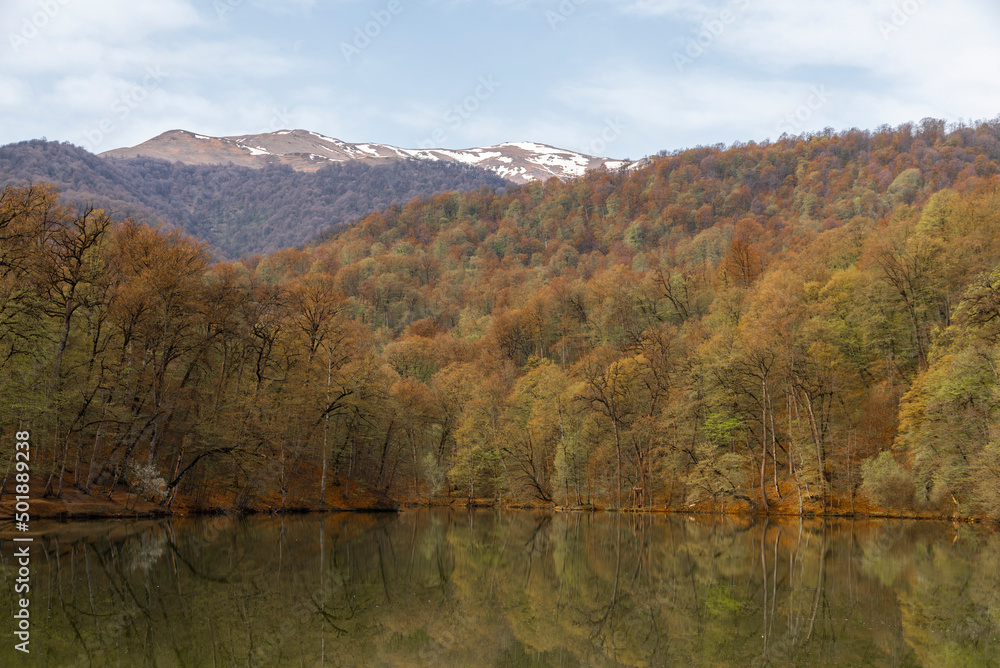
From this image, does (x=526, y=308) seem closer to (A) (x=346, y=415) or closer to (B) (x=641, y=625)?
(A) (x=346, y=415)

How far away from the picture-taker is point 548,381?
63531mm

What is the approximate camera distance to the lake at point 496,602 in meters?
12.3

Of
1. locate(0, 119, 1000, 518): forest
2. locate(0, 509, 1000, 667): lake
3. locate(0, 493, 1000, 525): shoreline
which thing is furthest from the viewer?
locate(0, 119, 1000, 518): forest

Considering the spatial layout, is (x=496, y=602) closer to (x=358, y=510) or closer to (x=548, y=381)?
(x=358, y=510)

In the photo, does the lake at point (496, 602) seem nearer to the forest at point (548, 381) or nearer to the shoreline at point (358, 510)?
the shoreline at point (358, 510)

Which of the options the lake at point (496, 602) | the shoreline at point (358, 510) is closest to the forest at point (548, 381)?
the shoreline at point (358, 510)

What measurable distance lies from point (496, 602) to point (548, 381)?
4650 centimetres

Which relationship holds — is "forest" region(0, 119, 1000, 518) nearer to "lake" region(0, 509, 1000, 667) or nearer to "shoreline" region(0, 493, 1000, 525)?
"shoreline" region(0, 493, 1000, 525)

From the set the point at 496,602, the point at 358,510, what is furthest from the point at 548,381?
the point at 496,602

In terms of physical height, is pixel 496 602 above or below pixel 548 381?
below

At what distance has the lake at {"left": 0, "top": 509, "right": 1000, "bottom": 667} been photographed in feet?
40.4

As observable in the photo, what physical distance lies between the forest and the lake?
980 centimetres

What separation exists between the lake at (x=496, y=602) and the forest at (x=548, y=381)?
9.80 meters

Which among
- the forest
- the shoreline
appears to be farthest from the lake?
the forest
